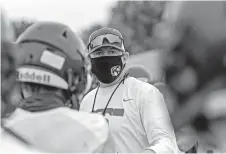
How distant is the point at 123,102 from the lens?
3707 millimetres

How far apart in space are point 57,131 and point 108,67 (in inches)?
65.9

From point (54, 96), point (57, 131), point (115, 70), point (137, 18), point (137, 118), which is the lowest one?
point (137, 18)

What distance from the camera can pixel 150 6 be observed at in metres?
30.2

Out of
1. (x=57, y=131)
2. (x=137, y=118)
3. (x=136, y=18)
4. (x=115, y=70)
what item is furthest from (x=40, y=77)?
(x=136, y=18)

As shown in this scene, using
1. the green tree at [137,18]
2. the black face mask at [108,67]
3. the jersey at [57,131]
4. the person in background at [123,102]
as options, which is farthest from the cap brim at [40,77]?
the green tree at [137,18]

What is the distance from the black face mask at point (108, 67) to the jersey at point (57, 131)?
1565 mm

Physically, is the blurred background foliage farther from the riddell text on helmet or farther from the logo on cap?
the riddell text on helmet

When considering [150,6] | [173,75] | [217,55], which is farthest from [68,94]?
[150,6]

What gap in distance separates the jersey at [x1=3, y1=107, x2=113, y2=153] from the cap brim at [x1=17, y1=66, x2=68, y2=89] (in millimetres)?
193

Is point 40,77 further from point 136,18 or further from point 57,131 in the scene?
point 136,18

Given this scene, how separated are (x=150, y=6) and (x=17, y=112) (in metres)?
28.5

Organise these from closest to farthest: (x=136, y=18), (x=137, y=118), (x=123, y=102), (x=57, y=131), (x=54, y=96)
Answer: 1. (x=57, y=131)
2. (x=54, y=96)
3. (x=137, y=118)
4. (x=123, y=102)
5. (x=136, y=18)

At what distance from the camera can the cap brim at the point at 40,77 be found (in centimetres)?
238

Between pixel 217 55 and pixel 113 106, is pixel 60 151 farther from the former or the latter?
pixel 113 106
